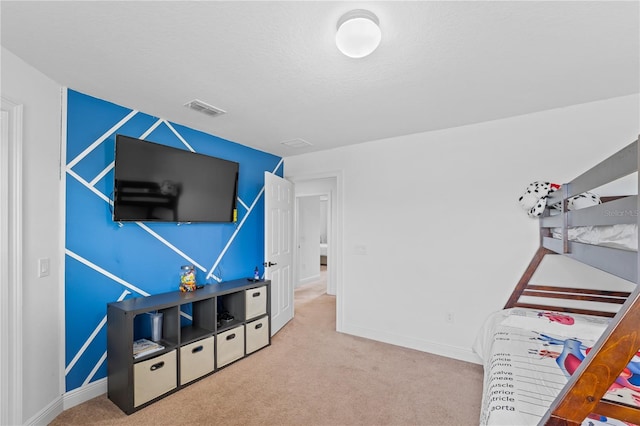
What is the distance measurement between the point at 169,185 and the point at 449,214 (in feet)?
8.76

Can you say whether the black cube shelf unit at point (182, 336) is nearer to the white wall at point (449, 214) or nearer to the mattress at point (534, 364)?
the white wall at point (449, 214)

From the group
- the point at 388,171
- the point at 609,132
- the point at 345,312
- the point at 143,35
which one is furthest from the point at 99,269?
the point at 609,132

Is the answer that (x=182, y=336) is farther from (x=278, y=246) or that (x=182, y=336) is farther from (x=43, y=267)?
(x=278, y=246)

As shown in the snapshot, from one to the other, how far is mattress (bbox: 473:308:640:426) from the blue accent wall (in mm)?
2613

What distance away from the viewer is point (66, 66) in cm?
189

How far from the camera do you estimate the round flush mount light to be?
140 cm

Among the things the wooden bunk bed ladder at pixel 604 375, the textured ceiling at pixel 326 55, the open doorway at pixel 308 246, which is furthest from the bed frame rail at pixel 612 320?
the open doorway at pixel 308 246

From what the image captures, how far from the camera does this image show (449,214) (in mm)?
3096

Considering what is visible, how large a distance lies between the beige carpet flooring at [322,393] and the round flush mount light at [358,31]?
227cm

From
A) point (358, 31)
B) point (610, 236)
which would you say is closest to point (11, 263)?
point (358, 31)

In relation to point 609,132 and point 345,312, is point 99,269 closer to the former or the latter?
point 345,312

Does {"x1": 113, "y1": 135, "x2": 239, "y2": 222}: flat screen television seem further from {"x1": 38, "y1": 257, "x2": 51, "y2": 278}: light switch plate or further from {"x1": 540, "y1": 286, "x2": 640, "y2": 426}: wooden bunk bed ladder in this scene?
{"x1": 540, "y1": 286, "x2": 640, "y2": 426}: wooden bunk bed ladder

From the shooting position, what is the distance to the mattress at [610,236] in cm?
124

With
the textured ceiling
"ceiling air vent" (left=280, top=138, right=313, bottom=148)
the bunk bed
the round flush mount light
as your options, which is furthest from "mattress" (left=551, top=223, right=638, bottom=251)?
"ceiling air vent" (left=280, top=138, right=313, bottom=148)
